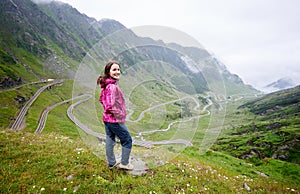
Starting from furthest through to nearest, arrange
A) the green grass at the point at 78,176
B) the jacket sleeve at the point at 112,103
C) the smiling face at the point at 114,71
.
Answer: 1. the smiling face at the point at 114,71
2. the jacket sleeve at the point at 112,103
3. the green grass at the point at 78,176

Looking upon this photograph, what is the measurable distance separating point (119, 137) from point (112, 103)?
151 cm

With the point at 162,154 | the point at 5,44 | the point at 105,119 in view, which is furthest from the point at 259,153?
the point at 5,44

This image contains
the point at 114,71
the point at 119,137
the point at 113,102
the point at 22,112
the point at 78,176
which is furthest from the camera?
the point at 22,112

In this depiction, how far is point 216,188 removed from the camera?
895 cm

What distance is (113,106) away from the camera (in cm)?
733

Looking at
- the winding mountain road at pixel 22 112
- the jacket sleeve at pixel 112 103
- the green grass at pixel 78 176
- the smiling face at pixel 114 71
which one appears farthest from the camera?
the winding mountain road at pixel 22 112

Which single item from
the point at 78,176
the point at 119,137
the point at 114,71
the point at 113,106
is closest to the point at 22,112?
the point at 78,176

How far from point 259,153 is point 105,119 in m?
80.5

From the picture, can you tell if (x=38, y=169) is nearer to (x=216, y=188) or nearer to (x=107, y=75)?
(x=107, y=75)

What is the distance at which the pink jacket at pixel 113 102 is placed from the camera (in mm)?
7258

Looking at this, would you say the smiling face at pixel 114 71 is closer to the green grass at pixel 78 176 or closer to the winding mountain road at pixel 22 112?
the green grass at pixel 78 176

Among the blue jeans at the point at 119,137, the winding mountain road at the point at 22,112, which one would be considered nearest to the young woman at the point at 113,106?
the blue jeans at the point at 119,137

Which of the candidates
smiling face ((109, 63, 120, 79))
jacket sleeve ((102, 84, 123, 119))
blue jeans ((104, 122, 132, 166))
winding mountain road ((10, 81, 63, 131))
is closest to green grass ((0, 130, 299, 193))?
blue jeans ((104, 122, 132, 166))

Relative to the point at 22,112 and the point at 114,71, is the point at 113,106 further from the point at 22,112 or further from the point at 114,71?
the point at 22,112
